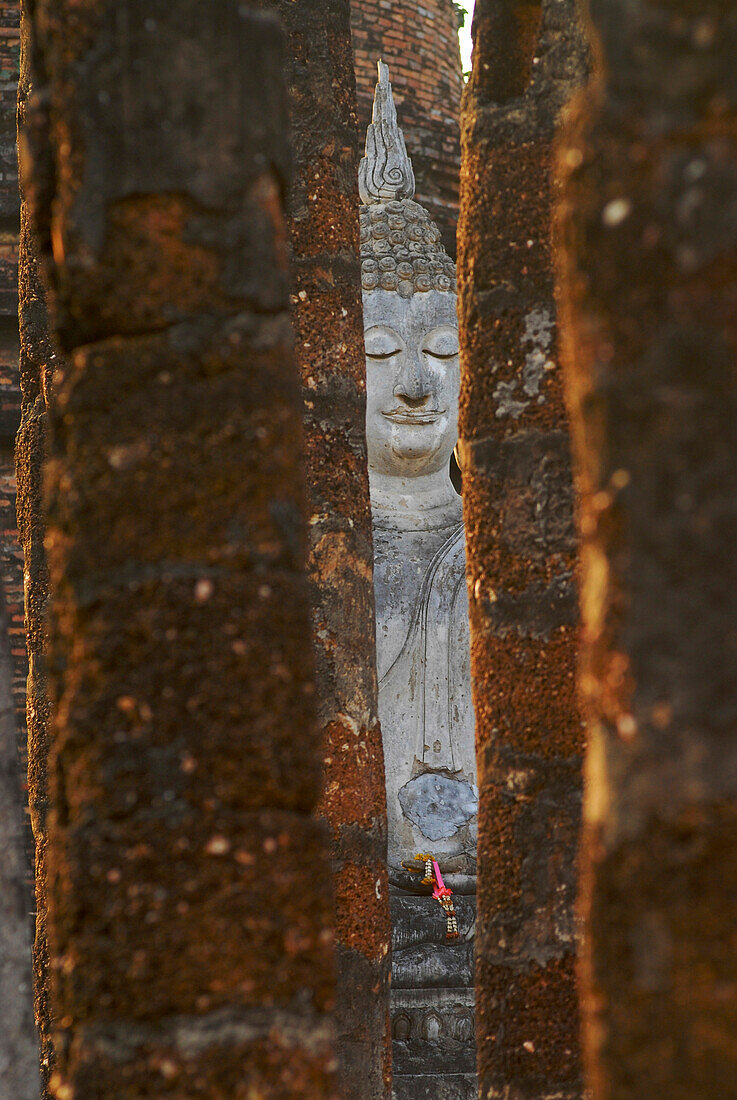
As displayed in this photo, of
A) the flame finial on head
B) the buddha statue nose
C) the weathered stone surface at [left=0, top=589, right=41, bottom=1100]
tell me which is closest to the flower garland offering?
the buddha statue nose

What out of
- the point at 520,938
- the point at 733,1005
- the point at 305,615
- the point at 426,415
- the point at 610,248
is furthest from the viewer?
the point at 426,415

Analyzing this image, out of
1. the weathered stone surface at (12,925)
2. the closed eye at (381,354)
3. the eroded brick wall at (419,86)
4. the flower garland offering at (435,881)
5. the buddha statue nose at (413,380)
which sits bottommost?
the flower garland offering at (435,881)

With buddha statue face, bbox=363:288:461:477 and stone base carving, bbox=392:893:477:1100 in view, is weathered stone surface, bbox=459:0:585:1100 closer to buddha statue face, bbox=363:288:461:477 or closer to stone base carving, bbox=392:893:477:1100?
stone base carving, bbox=392:893:477:1100

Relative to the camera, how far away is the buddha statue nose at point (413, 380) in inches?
249

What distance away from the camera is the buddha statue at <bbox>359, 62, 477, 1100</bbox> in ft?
20.3

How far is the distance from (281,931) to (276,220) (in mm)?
885

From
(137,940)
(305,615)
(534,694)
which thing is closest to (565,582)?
(534,694)

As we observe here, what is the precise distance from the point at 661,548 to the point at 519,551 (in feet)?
7.08

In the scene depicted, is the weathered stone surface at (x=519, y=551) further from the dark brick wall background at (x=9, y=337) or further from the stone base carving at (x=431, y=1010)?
the dark brick wall background at (x=9, y=337)

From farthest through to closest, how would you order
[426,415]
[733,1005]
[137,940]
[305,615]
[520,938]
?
[426,415] → [520,938] → [305,615] → [137,940] → [733,1005]

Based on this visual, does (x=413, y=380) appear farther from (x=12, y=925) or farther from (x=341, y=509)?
(x=12, y=925)

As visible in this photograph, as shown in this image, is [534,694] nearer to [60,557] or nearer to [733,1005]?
[60,557]

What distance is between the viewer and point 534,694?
3.45m

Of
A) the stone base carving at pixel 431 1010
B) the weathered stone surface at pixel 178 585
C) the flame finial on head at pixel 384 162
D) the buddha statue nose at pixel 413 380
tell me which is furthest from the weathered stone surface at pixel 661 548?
the flame finial on head at pixel 384 162
